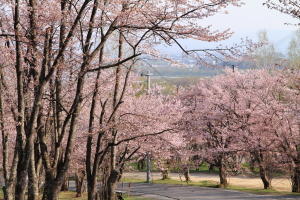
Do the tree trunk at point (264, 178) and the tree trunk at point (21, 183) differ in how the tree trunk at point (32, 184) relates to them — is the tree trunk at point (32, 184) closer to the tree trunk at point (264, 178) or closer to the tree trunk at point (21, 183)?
the tree trunk at point (21, 183)

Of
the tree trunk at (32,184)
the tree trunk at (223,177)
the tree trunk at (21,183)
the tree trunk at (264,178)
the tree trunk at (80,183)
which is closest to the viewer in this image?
the tree trunk at (21,183)

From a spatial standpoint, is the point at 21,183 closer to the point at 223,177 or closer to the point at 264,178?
the point at 264,178

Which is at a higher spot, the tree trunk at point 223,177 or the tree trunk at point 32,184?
the tree trunk at point 32,184

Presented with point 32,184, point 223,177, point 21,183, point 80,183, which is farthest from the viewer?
point 223,177

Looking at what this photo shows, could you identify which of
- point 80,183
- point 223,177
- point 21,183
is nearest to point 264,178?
point 223,177

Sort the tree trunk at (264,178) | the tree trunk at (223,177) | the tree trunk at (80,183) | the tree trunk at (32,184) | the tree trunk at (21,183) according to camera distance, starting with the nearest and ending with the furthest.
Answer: the tree trunk at (21,183) < the tree trunk at (32,184) < the tree trunk at (80,183) < the tree trunk at (264,178) < the tree trunk at (223,177)

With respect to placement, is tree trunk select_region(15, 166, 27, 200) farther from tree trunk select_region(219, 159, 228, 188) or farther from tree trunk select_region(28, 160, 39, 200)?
tree trunk select_region(219, 159, 228, 188)

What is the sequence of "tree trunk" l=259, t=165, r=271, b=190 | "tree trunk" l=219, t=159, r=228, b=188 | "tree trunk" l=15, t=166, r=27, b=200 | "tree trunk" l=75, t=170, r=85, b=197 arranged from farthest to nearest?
1. "tree trunk" l=219, t=159, r=228, b=188
2. "tree trunk" l=259, t=165, r=271, b=190
3. "tree trunk" l=75, t=170, r=85, b=197
4. "tree trunk" l=15, t=166, r=27, b=200

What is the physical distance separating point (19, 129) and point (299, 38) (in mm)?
59597

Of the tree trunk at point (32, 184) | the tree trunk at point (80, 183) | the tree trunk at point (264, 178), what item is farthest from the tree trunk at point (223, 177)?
the tree trunk at point (32, 184)

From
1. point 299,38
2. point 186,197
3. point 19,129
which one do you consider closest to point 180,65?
point 19,129

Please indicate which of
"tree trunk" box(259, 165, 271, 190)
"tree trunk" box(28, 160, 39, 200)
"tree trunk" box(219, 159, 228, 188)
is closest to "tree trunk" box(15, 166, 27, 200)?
"tree trunk" box(28, 160, 39, 200)

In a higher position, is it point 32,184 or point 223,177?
point 32,184

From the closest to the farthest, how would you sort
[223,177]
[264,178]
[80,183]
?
[80,183]
[264,178]
[223,177]
